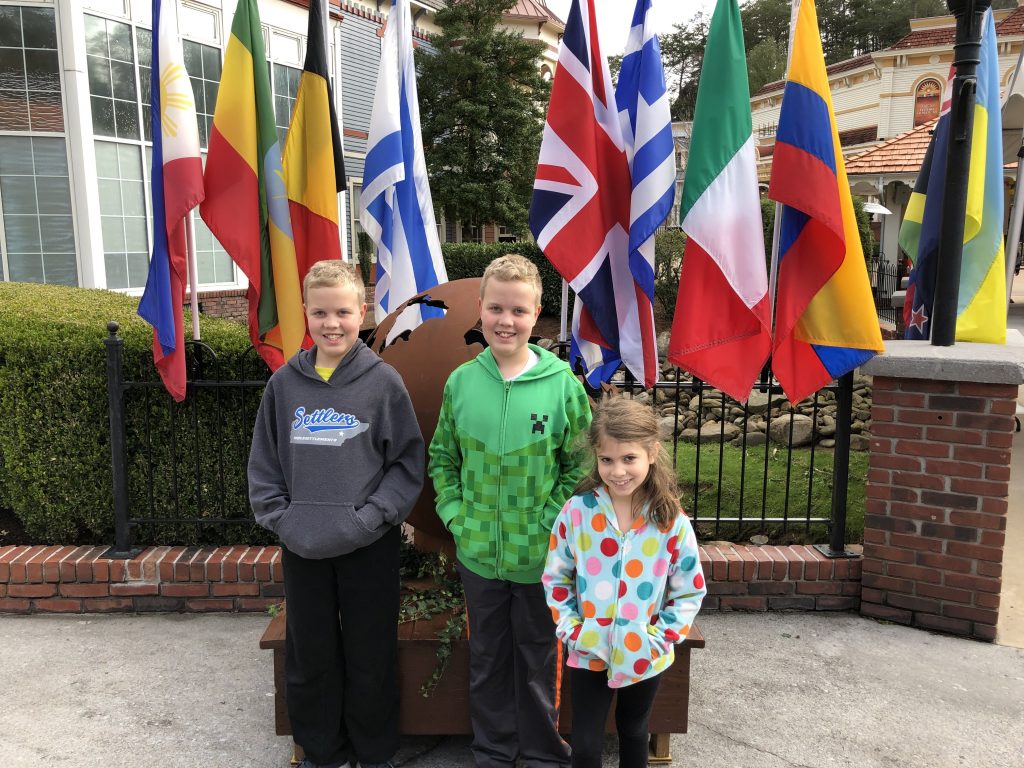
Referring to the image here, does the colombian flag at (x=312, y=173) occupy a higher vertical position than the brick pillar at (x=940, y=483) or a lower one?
higher

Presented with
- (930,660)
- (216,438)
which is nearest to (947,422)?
(930,660)

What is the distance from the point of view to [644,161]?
12.3 feet

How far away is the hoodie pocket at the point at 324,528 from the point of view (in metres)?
2.61

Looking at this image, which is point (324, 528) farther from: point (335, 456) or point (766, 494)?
point (766, 494)

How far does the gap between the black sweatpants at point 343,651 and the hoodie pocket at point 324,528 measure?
4.0 inches

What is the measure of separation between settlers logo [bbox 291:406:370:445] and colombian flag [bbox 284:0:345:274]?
5.91ft

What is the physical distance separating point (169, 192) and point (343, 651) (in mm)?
2499

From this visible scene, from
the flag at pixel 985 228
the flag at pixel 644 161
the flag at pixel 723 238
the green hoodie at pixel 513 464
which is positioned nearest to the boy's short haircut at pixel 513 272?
the green hoodie at pixel 513 464

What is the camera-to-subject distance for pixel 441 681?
2973mm

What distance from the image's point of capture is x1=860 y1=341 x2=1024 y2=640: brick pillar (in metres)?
3.79

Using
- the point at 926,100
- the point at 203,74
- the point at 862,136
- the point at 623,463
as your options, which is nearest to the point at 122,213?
the point at 203,74

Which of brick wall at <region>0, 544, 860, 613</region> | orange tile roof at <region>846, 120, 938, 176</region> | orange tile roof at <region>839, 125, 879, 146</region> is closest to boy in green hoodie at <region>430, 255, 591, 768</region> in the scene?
brick wall at <region>0, 544, 860, 613</region>

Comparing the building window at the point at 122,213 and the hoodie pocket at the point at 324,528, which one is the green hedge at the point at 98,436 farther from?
the building window at the point at 122,213

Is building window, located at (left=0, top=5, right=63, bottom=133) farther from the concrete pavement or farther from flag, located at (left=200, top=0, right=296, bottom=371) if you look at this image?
the concrete pavement
